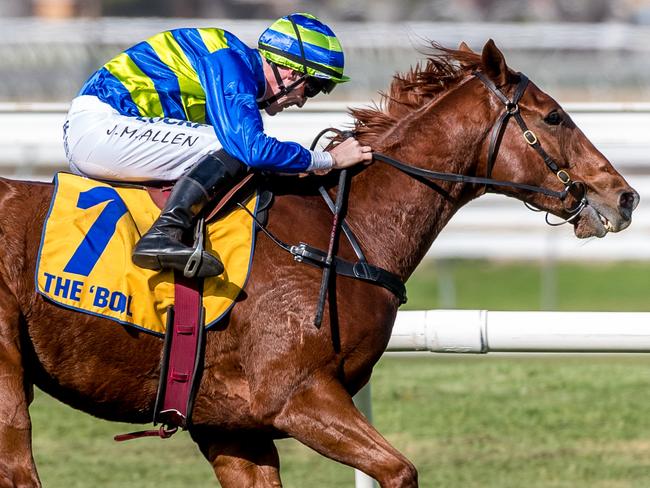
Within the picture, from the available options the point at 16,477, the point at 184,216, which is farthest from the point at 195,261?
the point at 16,477

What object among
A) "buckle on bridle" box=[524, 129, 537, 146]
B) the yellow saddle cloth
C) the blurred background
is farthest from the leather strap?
"buckle on bridle" box=[524, 129, 537, 146]

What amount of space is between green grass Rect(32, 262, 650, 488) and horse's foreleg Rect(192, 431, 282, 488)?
1.24m

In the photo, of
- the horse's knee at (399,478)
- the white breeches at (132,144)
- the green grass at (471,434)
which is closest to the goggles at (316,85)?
the white breeches at (132,144)

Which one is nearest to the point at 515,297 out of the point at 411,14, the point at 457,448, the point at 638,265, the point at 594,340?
the point at 638,265

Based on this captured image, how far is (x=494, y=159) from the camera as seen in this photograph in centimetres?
447

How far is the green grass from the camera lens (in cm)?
573

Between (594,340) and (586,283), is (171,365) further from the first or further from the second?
(586,283)

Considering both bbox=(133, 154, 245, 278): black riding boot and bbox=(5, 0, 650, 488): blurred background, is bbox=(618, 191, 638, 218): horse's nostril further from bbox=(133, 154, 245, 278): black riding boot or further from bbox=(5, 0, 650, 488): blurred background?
bbox=(133, 154, 245, 278): black riding boot

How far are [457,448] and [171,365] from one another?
229 centimetres

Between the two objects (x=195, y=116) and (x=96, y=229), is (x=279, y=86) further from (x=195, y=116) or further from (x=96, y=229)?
(x=96, y=229)

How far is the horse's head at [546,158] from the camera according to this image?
4.43m

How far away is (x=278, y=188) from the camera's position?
4383mm

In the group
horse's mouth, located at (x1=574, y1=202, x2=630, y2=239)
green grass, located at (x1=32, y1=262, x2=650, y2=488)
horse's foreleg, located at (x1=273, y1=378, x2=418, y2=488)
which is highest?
horse's mouth, located at (x1=574, y1=202, x2=630, y2=239)

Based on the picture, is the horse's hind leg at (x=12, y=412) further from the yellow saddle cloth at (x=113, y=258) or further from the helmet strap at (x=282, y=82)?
the helmet strap at (x=282, y=82)
